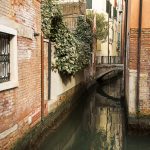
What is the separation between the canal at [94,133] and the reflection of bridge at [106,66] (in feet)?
28.7

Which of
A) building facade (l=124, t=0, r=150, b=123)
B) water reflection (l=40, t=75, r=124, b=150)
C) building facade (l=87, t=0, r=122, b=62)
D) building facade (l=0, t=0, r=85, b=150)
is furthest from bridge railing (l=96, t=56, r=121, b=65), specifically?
building facade (l=124, t=0, r=150, b=123)

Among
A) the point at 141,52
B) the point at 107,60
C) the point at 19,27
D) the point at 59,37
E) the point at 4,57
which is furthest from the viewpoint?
the point at 107,60

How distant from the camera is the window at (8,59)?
719cm

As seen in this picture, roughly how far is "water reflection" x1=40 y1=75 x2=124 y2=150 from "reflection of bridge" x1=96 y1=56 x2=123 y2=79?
8.20 m

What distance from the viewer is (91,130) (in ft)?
38.2

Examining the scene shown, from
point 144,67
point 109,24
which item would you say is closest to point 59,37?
point 144,67

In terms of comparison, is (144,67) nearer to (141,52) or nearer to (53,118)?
(141,52)

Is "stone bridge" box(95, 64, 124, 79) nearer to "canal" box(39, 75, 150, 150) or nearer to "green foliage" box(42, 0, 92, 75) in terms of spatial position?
"canal" box(39, 75, 150, 150)

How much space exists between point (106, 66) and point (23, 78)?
17580 mm

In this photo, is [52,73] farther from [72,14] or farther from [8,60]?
[72,14]

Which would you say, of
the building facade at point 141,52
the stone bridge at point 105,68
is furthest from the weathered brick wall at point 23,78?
the stone bridge at point 105,68

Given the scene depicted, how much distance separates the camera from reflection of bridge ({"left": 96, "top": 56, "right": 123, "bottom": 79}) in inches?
1002

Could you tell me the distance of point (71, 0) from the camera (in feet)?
76.5

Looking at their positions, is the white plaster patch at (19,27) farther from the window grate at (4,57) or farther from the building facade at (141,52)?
the building facade at (141,52)
